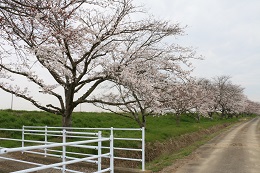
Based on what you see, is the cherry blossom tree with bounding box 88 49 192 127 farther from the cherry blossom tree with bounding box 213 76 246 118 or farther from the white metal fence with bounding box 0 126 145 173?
the cherry blossom tree with bounding box 213 76 246 118

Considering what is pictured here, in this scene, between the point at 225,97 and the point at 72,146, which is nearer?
the point at 72,146

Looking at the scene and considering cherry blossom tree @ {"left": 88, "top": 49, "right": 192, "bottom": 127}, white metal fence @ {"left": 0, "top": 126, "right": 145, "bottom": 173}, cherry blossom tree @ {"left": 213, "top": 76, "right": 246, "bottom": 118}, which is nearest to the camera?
white metal fence @ {"left": 0, "top": 126, "right": 145, "bottom": 173}

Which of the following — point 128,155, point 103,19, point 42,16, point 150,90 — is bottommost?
point 128,155

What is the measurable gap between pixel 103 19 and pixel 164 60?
3608mm

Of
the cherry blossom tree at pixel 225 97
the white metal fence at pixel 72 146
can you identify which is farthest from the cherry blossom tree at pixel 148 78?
the cherry blossom tree at pixel 225 97

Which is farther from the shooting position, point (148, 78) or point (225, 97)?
point (225, 97)

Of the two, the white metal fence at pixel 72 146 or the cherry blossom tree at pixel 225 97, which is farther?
the cherry blossom tree at pixel 225 97

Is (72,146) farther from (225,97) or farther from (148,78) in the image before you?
(225,97)

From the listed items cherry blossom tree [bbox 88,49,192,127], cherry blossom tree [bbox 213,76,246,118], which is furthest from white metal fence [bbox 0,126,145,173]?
cherry blossom tree [bbox 213,76,246,118]

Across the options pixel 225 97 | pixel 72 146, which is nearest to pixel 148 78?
pixel 72 146

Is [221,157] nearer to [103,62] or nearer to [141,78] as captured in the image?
[141,78]

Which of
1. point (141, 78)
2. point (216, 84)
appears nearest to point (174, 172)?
point (141, 78)

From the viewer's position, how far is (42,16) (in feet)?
19.1

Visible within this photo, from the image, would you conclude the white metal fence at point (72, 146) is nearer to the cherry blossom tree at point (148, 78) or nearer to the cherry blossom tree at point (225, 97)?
the cherry blossom tree at point (148, 78)
